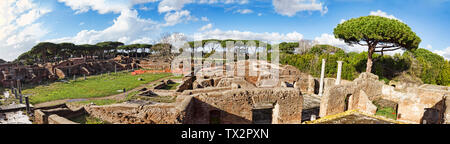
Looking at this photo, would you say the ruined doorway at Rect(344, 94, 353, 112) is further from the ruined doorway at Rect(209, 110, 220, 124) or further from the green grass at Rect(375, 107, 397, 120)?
the ruined doorway at Rect(209, 110, 220, 124)

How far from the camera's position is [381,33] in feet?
63.2

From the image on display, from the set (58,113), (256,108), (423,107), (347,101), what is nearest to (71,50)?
(58,113)

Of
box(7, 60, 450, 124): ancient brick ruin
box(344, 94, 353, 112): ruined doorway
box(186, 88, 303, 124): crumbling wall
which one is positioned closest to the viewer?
box(7, 60, 450, 124): ancient brick ruin

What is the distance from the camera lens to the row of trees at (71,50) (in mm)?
46231

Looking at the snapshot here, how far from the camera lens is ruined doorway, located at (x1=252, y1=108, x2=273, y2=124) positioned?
11.5 meters

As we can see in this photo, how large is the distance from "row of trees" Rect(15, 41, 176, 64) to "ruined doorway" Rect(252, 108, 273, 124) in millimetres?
33419

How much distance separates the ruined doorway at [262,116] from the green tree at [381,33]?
1396 cm

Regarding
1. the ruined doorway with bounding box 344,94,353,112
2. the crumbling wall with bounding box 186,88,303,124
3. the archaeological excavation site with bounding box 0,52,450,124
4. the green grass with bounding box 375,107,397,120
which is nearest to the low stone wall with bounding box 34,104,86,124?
the archaeological excavation site with bounding box 0,52,450,124

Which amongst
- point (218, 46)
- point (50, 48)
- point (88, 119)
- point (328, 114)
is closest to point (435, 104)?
point (328, 114)

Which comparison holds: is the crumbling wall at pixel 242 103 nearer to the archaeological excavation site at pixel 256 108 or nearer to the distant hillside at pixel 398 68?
the archaeological excavation site at pixel 256 108

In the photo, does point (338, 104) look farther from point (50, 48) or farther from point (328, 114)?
point (50, 48)

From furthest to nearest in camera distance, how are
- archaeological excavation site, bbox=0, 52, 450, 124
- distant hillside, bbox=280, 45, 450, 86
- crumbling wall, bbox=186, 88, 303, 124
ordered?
distant hillside, bbox=280, 45, 450, 86, crumbling wall, bbox=186, 88, 303, 124, archaeological excavation site, bbox=0, 52, 450, 124
